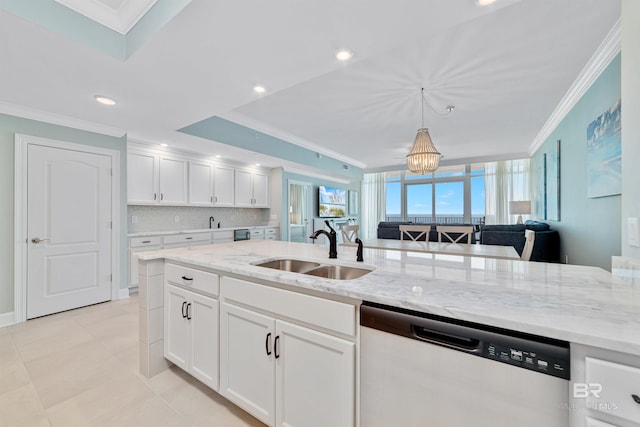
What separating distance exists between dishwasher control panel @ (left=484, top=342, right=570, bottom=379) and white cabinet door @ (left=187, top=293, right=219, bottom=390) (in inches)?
55.0

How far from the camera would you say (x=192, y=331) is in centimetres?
173

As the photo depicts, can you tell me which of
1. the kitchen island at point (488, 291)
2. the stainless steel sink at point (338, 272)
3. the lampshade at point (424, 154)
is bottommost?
the stainless steel sink at point (338, 272)

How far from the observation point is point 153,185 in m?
4.00

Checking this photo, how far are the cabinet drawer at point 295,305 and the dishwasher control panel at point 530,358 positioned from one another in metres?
0.47

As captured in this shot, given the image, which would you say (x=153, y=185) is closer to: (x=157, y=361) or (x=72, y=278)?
(x=72, y=278)

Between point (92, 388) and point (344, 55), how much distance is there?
290cm

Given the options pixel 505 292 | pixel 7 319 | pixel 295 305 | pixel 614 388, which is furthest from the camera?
pixel 7 319

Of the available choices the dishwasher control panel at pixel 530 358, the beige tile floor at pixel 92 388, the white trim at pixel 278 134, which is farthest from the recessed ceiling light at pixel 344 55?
the beige tile floor at pixel 92 388

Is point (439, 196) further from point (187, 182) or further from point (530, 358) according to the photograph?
point (530, 358)

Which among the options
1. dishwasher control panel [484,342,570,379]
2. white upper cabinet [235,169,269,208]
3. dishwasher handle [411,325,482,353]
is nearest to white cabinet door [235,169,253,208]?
white upper cabinet [235,169,269,208]

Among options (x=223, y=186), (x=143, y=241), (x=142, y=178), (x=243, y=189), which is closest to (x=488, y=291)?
(x=143, y=241)

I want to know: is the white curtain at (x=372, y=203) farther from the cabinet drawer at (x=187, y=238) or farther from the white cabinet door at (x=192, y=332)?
the white cabinet door at (x=192, y=332)

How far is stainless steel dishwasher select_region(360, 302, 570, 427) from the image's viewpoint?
0.73 meters

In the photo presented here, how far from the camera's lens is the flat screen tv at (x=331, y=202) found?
7.04 meters
